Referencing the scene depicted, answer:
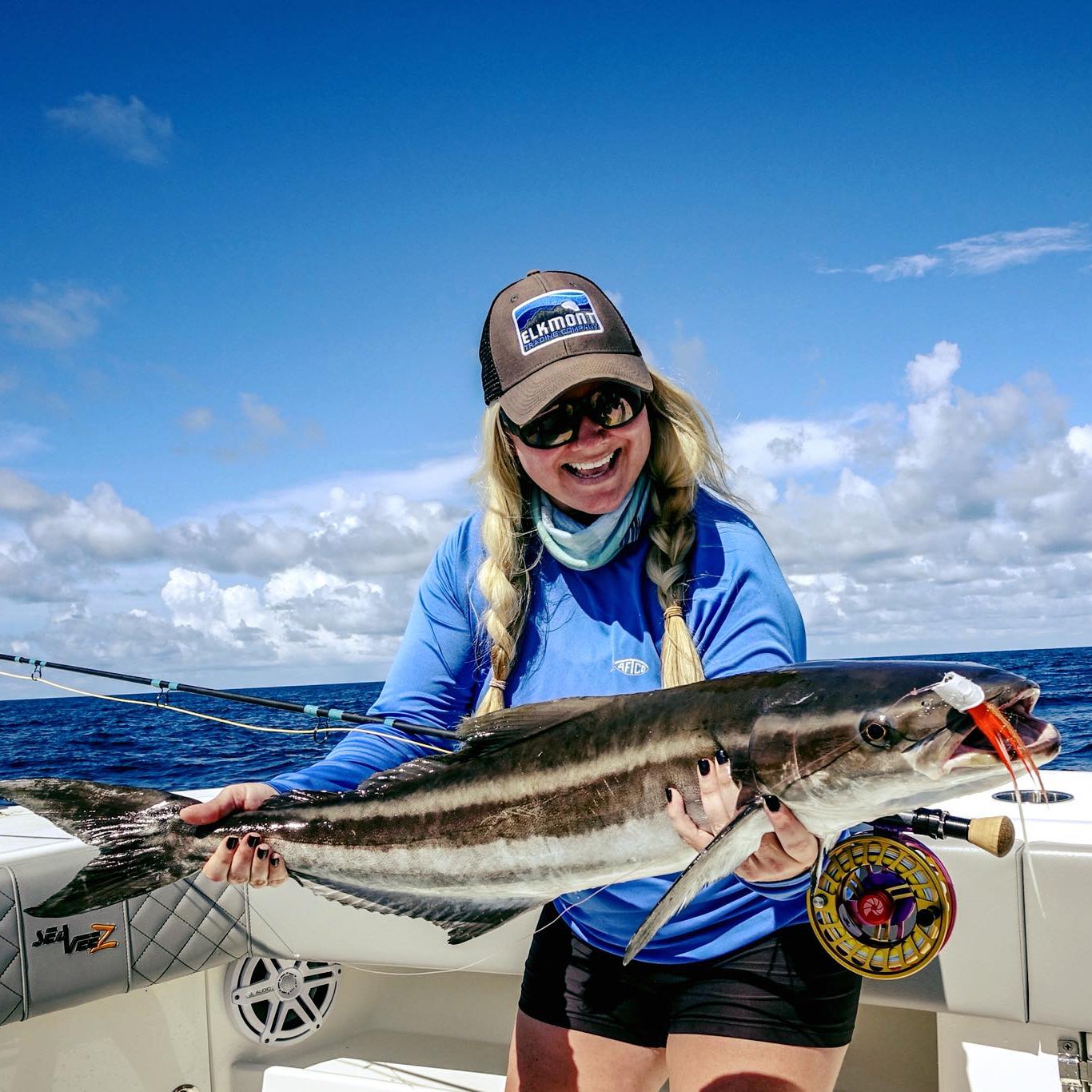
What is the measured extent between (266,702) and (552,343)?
11.0 ft

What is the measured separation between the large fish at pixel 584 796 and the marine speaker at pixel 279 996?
1.87 m

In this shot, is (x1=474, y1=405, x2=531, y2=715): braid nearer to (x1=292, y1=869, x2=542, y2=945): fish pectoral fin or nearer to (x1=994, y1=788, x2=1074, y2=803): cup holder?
(x1=292, y1=869, x2=542, y2=945): fish pectoral fin

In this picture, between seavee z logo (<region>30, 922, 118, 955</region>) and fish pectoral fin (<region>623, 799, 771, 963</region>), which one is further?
seavee z logo (<region>30, 922, 118, 955</region>)

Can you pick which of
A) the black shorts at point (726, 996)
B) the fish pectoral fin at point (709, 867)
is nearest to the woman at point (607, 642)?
the black shorts at point (726, 996)

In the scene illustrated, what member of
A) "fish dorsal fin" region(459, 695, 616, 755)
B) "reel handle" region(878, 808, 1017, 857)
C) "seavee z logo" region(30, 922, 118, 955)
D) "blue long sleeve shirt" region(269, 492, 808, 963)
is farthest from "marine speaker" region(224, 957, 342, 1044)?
"reel handle" region(878, 808, 1017, 857)

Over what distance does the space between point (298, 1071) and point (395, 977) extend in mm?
696

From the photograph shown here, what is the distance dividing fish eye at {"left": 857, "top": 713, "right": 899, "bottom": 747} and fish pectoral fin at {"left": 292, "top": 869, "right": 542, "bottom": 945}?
1030 mm

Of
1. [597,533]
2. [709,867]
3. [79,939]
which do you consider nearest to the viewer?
[709,867]

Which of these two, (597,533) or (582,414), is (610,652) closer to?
(597,533)

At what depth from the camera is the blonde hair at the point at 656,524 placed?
2883mm

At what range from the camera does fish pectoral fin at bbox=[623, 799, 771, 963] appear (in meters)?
2.10

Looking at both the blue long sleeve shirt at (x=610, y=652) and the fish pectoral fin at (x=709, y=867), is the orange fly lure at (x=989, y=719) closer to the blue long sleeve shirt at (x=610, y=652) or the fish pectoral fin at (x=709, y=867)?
the fish pectoral fin at (x=709, y=867)

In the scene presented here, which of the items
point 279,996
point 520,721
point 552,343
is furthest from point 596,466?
point 279,996

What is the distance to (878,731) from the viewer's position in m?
2.14
